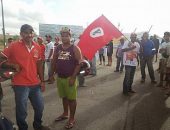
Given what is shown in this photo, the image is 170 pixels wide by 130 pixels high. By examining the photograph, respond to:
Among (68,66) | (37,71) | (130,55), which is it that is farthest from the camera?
(130,55)

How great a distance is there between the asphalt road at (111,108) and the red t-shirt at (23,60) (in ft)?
3.93

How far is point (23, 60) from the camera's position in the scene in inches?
206

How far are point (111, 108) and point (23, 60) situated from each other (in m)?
3.18

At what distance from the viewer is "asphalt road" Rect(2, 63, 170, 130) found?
632 cm

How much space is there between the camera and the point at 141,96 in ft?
29.9

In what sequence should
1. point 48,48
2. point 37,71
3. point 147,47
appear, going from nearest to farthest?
1. point 37,71
2. point 147,47
3. point 48,48

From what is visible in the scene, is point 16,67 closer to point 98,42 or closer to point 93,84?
point 98,42

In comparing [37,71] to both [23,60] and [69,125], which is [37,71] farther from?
[69,125]

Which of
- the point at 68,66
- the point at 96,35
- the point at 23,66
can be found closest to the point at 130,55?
the point at 96,35

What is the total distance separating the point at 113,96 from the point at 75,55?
357cm

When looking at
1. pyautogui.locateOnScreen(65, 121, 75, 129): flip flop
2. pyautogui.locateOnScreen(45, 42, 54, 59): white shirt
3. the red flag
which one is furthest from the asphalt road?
pyautogui.locateOnScreen(45, 42, 54, 59): white shirt

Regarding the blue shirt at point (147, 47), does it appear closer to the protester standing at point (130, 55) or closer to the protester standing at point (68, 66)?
the protester standing at point (130, 55)

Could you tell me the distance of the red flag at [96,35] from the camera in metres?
7.98

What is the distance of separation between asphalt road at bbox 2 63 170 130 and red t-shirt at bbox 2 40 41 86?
3.93ft
